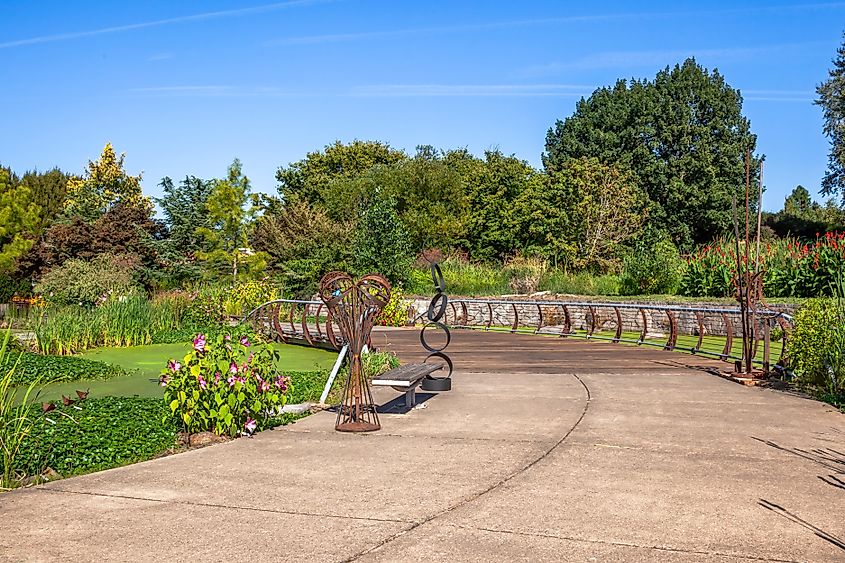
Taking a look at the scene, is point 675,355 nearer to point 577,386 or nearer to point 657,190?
point 577,386

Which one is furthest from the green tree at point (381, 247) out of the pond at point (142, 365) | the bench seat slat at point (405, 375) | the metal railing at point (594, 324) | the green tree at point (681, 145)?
the green tree at point (681, 145)

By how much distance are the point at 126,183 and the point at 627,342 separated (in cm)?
4438

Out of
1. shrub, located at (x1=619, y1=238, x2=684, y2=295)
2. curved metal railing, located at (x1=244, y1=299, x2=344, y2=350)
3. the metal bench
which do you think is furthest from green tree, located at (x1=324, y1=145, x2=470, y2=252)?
the metal bench

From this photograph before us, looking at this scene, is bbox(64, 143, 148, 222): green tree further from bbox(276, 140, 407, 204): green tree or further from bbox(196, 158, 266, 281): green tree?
bbox(196, 158, 266, 281): green tree

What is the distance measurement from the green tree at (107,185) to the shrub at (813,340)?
4389cm

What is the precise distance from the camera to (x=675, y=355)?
1438 cm

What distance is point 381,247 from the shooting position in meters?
25.7

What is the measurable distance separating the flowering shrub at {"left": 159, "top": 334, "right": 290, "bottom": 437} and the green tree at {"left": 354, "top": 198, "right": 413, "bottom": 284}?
17780mm

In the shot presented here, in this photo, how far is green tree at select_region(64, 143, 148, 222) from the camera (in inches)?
1955

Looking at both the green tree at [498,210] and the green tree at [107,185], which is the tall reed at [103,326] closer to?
the green tree at [498,210]

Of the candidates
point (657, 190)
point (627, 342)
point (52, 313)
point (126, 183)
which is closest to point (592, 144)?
point (657, 190)

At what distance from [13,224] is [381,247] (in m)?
14.3

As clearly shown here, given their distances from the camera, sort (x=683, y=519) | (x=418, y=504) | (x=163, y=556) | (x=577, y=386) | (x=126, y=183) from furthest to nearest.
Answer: (x=126, y=183), (x=577, y=386), (x=418, y=504), (x=683, y=519), (x=163, y=556)

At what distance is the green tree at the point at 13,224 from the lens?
29672 mm
